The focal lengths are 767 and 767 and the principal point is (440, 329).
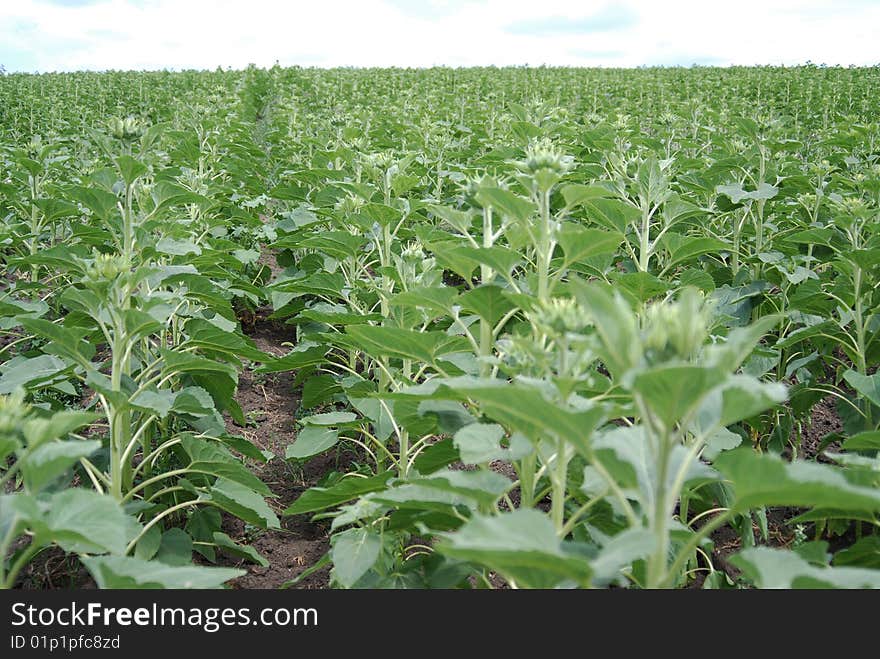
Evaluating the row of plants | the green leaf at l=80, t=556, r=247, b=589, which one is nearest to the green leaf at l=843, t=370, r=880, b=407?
the row of plants

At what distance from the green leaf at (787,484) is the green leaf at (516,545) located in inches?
13.4

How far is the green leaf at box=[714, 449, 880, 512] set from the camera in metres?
1.34

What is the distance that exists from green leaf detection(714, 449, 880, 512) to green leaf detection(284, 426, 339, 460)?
2260 mm

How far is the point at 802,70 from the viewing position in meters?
23.8

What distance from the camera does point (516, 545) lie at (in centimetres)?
138

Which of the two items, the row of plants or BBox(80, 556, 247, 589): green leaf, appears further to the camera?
BBox(80, 556, 247, 589): green leaf

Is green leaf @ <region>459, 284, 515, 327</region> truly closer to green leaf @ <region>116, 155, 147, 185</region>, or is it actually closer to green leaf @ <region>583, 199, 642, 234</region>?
green leaf @ <region>583, 199, 642, 234</region>

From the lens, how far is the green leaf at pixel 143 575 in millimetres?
1659

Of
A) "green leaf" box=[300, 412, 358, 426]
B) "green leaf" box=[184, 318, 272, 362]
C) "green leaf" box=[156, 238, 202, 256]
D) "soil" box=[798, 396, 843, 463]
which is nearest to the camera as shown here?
"green leaf" box=[300, 412, 358, 426]

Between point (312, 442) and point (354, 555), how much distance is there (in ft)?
3.70

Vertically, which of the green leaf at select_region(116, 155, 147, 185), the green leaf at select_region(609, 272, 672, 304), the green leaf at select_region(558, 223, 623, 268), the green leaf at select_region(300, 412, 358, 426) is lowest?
the green leaf at select_region(300, 412, 358, 426)

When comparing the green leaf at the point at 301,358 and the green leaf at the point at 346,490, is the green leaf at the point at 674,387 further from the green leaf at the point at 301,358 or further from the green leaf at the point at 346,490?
the green leaf at the point at 301,358

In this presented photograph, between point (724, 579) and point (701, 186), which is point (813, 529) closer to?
point (724, 579)

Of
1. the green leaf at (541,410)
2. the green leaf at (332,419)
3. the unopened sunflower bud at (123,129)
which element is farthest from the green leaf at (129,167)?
the green leaf at (541,410)
